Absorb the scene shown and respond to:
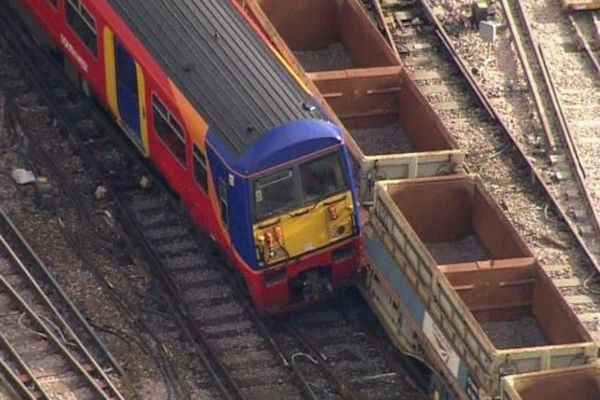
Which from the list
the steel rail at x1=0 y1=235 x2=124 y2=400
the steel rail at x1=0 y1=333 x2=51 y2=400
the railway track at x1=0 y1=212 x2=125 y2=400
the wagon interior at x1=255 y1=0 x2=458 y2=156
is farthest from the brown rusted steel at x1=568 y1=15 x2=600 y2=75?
the steel rail at x1=0 y1=333 x2=51 y2=400

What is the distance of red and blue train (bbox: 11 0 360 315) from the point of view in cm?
2894

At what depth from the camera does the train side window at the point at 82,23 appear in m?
31.9

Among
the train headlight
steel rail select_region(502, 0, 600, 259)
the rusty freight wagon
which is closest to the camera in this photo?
the train headlight

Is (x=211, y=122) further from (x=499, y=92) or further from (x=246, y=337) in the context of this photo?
(x=499, y=92)

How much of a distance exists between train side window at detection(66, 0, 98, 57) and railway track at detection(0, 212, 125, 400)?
2982 millimetres

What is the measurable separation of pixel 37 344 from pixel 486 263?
6.05 meters

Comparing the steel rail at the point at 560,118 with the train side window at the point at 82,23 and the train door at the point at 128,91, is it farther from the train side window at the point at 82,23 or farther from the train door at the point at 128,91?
the train side window at the point at 82,23

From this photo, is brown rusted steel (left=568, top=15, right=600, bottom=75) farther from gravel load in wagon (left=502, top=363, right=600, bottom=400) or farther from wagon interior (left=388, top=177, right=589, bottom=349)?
gravel load in wagon (left=502, top=363, right=600, bottom=400)

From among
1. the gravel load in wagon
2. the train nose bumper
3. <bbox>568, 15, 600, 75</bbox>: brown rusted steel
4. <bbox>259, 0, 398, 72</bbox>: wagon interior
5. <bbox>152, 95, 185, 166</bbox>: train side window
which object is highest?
<bbox>568, 15, 600, 75</bbox>: brown rusted steel

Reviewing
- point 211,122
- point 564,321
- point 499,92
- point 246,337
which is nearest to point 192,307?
point 246,337

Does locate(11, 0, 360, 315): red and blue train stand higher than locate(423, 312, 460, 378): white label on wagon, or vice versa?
locate(11, 0, 360, 315): red and blue train

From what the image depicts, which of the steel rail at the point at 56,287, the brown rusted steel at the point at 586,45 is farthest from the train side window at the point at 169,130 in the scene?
the brown rusted steel at the point at 586,45

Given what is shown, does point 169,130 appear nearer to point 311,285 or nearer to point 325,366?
point 311,285

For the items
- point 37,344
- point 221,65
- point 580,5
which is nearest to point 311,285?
point 221,65
